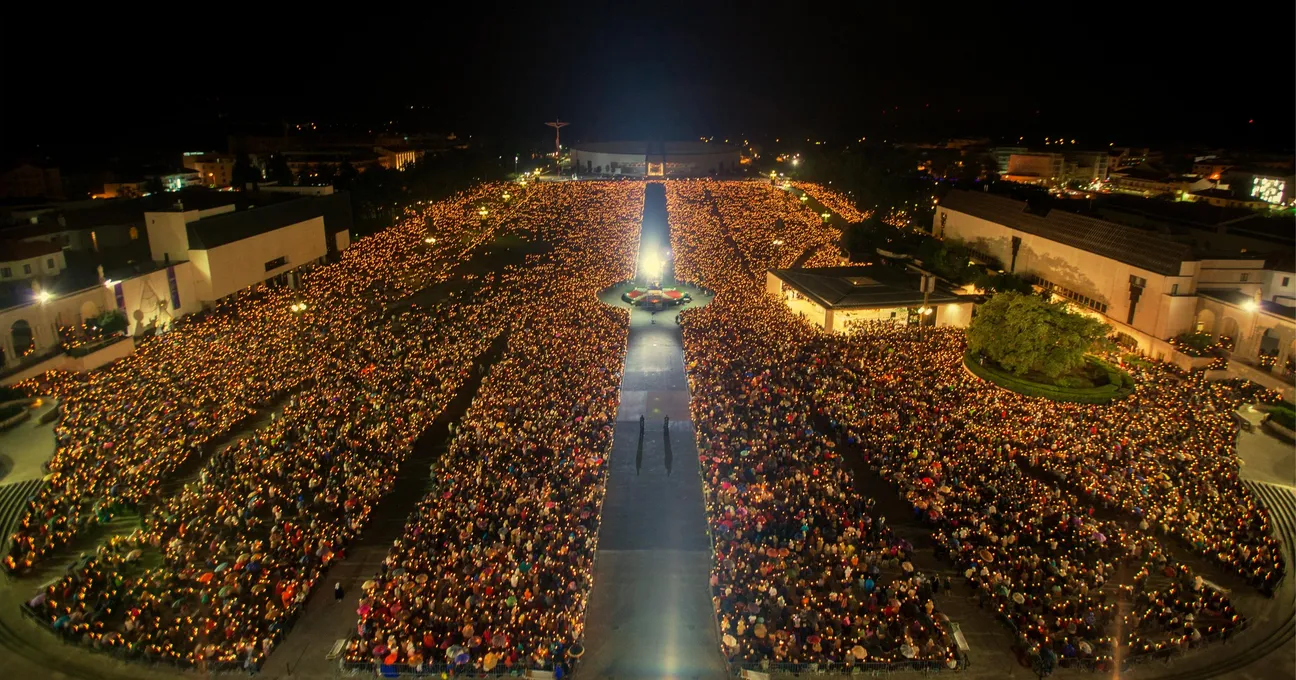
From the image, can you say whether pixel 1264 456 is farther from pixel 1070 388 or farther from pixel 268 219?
pixel 268 219

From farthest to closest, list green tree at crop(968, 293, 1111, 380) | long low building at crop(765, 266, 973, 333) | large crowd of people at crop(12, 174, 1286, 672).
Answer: long low building at crop(765, 266, 973, 333)
green tree at crop(968, 293, 1111, 380)
large crowd of people at crop(12, 174, 1286, 672)

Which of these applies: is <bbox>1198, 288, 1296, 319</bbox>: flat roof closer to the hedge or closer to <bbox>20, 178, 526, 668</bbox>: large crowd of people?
the hedge

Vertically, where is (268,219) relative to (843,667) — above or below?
above

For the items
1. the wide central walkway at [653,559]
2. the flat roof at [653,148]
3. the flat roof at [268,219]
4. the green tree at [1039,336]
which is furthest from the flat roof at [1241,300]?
the flat roof at [653,148]

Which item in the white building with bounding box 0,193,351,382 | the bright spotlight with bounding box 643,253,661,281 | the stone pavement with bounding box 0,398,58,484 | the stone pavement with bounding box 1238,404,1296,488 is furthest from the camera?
the bright spotlight with bounding box 643,253,661,281

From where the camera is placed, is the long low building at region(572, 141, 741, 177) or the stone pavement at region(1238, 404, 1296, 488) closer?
the stone pavement at region(1238, 404, 1296, 488)

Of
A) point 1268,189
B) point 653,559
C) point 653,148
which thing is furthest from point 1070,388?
point 653,148

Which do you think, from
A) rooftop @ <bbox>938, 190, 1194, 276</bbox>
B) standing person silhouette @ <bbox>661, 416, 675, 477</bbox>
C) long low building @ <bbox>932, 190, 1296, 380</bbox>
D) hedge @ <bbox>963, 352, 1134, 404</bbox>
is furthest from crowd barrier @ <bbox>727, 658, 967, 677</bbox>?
rooftop @ <bbox>938, 190, 1194, 276</bbox>
